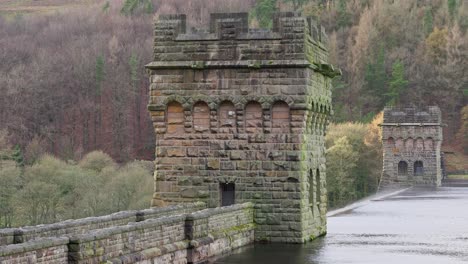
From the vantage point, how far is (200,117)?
26.1 m

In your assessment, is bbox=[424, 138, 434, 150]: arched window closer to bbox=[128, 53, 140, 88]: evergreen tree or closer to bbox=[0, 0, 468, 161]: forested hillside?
bbox=[0, 0, 468, 161]: forested hillside

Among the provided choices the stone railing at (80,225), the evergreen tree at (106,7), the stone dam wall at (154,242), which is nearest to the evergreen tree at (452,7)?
the evergreen tree at (106,7)

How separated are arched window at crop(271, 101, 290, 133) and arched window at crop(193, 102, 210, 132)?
1.52 metres

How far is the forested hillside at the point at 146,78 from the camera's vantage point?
120m

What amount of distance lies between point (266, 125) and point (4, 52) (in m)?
121

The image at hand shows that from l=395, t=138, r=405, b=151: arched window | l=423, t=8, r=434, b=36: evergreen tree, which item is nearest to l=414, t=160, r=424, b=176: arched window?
l=395, t=138, r=405, b=151: arched window

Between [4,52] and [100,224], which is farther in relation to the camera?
[4,52]

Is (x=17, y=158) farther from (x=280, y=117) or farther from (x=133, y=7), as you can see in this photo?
(x=133, y=7)

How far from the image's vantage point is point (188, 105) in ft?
85.1

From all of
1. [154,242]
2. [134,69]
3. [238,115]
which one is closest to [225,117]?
[238,115]

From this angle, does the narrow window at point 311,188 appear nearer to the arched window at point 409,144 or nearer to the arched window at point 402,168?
the arched window at point 409,144

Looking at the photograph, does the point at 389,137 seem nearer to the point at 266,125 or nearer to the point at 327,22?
the point at 266,125

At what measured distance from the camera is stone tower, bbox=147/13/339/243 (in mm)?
25453

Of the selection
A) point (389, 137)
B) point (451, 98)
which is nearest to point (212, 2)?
point (451, 98)
